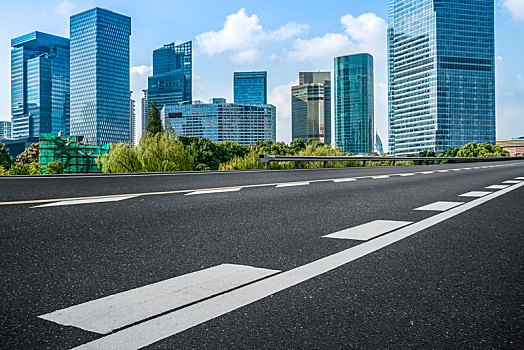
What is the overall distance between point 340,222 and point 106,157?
48.6 feet

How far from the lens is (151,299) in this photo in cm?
232

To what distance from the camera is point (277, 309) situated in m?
2.24

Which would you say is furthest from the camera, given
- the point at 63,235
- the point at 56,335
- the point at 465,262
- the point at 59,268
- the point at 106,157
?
the point at 106,157

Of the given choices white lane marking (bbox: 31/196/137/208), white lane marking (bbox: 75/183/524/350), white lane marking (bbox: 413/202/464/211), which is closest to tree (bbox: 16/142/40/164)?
white lane marking (bbox: 31/196/137/208)

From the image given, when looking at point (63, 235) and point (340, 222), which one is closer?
point (63, 235)

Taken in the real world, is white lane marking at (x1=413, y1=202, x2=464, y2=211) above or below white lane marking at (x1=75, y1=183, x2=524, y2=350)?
above

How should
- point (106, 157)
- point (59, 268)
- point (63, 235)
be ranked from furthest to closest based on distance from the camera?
1. point (106, 157)
2. point (63, 235)
3. point (59, 268)

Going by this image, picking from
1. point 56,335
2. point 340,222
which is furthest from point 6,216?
point 56,335

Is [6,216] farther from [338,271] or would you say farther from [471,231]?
[471,231]

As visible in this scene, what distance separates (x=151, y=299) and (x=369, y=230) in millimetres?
2732

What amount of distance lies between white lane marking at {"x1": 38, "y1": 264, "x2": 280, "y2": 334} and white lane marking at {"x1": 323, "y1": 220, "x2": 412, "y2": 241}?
1.49 meters

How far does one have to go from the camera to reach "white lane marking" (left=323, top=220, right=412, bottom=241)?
168 inches

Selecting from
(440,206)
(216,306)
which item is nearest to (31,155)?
(440,206)

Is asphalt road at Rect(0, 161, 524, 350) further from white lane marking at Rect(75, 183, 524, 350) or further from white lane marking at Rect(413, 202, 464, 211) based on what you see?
white lane marking at Rect(413, 202, 464, 211)
